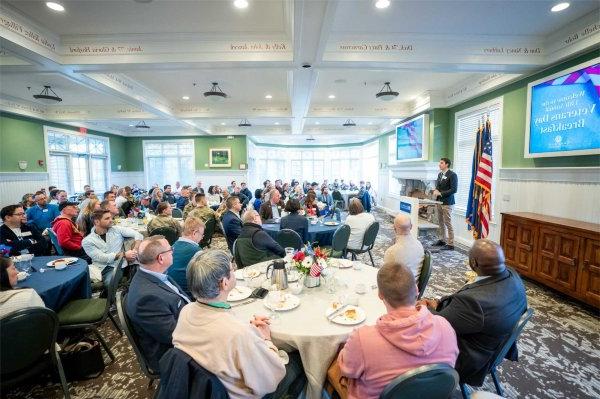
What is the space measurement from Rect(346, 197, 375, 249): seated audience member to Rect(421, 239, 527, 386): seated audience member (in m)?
2.56

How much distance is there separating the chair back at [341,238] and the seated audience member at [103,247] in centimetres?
249

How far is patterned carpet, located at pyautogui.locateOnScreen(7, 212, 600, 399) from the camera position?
228cm

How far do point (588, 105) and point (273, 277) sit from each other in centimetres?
457

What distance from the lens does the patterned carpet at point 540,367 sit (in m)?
2.28

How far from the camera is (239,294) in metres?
2.18

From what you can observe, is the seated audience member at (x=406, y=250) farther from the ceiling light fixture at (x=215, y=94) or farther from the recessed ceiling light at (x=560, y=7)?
the ceiling light fixture at (x=215, y=94)

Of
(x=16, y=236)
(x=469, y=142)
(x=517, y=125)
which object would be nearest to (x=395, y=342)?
(x=16, y=236)

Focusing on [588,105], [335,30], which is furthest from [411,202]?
[335,30]

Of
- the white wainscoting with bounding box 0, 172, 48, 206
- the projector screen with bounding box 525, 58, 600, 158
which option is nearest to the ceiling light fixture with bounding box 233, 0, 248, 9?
the projector screen with bounding box 525, 58, 600, 158

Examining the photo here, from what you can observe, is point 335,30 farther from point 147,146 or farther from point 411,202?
point 147,146

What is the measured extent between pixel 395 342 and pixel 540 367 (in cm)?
228

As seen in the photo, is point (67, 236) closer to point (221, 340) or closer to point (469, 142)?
point (221, 340)

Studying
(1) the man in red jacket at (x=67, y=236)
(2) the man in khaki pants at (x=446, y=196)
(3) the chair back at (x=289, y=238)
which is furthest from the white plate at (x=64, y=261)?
(2) the man in khaki pants at (x=446, y=196)

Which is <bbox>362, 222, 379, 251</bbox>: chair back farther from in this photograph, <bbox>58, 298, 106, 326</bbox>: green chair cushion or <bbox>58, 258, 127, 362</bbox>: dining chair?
<bbox>58, 298, 106, 326</bbox>: green chair cushion
